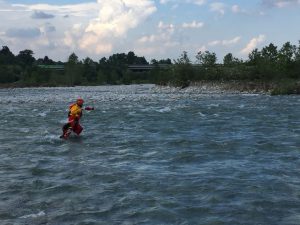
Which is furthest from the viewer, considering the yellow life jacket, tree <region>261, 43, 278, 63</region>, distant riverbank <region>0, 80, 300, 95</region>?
tree <region>261, 43, 278, 63</region>

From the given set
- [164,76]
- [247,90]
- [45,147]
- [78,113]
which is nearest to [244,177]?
[45,147]

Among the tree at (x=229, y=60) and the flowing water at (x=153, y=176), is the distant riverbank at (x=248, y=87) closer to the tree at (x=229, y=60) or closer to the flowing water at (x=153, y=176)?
the tree at (x=229, y=60)

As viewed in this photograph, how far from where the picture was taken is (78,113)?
81.1 feet

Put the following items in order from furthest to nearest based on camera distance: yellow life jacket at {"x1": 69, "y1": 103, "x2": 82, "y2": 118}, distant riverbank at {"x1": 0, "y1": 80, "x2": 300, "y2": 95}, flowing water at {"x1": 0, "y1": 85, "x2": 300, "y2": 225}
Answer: distant riverbank at {"x1": 0, "y1": 80, "x2": 300, "y2": 95} < yellow life jacket at {"x1": 69, "y1": 103, "x2": 82, "y2": 118} < flowing water at {"x1": 0, "y1": 85, "x2": 300, "y2": 225}

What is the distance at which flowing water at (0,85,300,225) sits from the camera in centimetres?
1095

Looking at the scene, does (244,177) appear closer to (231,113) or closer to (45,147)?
(45,147)

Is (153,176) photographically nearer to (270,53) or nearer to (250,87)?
(250,87)

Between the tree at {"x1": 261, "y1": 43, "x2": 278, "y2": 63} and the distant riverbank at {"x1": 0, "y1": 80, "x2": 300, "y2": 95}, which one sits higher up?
the tree at {"x1": 261, "y1": 43, "x2": 278, "y2": 63}

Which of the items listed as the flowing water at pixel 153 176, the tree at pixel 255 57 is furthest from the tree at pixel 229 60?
the flowing water at pixel 153 176

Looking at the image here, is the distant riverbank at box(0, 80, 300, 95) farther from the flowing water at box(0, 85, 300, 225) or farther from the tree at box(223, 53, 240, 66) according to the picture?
the flowing water at box(0, 85, 300, 225)

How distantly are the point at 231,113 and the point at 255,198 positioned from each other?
2547 centimetres

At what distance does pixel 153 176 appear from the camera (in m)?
14.8

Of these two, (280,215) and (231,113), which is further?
(231,113)

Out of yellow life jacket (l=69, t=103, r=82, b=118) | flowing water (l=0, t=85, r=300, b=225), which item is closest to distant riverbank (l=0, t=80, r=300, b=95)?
flowing water (l=0, t=85, r=300, b=225)
